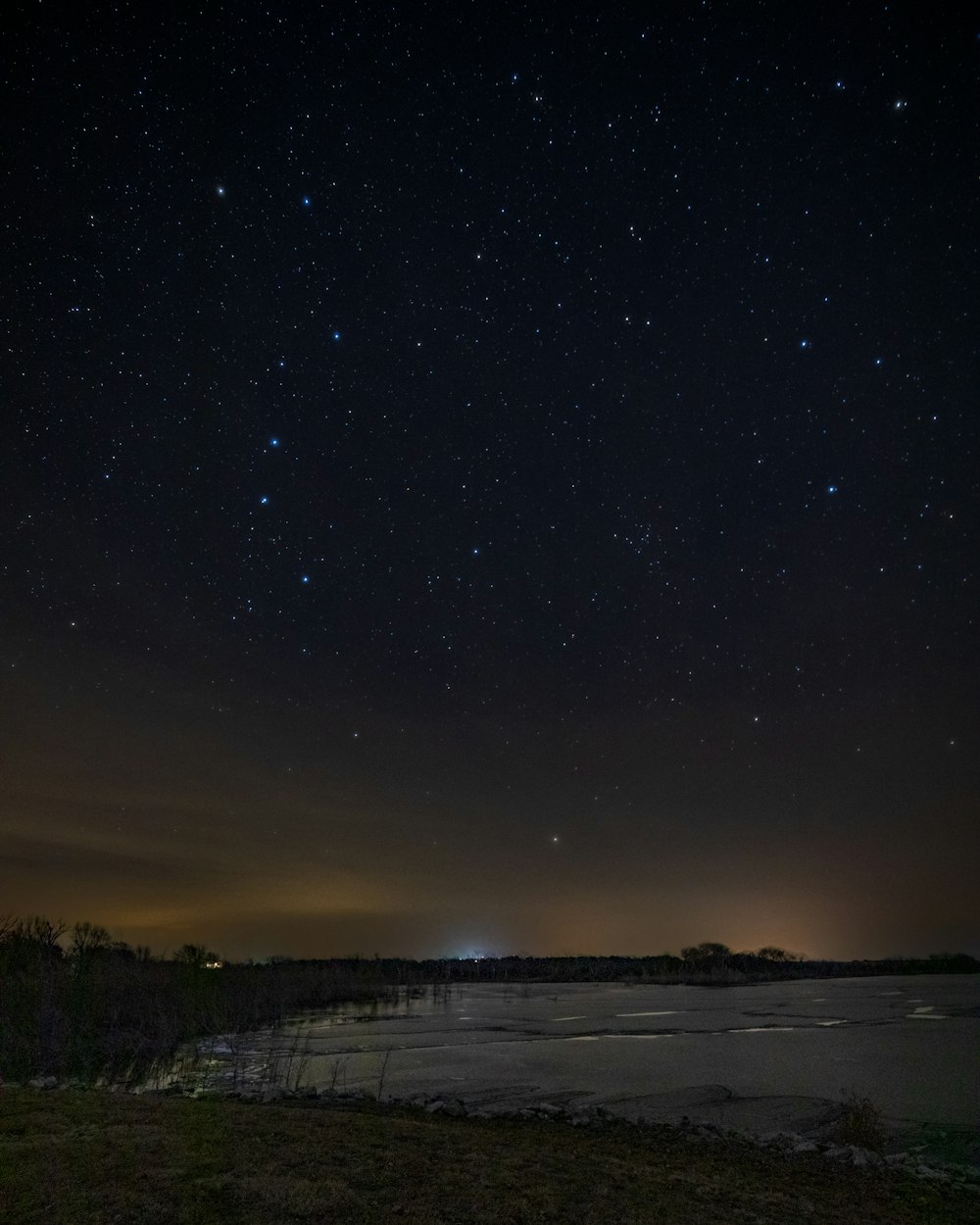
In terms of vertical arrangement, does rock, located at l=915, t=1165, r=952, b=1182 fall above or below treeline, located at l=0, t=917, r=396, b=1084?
below

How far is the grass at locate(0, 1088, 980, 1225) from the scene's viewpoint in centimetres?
559

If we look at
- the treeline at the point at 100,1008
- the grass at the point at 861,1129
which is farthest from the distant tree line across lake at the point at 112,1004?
the grass at the point at 861,1129

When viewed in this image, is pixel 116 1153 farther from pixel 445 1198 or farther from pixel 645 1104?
pixel 645 1104

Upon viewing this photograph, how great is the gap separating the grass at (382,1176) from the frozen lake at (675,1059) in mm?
2732

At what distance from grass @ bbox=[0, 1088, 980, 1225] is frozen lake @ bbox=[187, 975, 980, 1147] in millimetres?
2732

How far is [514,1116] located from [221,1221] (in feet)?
18.0

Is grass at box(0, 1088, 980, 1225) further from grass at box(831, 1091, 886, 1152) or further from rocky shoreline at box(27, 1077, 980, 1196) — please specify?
grass at box(831, 1091, 886, 1152)

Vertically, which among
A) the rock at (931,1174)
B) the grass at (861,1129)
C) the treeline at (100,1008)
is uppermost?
the treeline at (100,1008)

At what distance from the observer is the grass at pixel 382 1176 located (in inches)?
220

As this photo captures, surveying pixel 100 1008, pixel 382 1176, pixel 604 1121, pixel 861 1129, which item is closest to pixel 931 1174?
pixel 861 1129

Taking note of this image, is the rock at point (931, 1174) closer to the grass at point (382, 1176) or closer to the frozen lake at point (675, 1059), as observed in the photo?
the grass at point (382, 1176)

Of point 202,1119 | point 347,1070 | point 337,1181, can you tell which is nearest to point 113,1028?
point 347,1070

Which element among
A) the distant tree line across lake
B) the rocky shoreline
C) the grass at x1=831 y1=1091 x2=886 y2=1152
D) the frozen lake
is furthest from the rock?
the distant tree line across lake

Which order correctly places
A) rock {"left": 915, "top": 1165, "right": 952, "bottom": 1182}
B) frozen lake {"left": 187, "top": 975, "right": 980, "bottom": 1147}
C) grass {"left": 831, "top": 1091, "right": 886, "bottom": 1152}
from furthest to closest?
frozen lake {"left": 187, "top": 975, "right": 980, "bottom": 1147}, grass {"left": 831, "top": 1091, "right": 886, "bottom": 1152}, rock {"left": 915, "top": 1165, "right": 952, "bottom": 1182}
